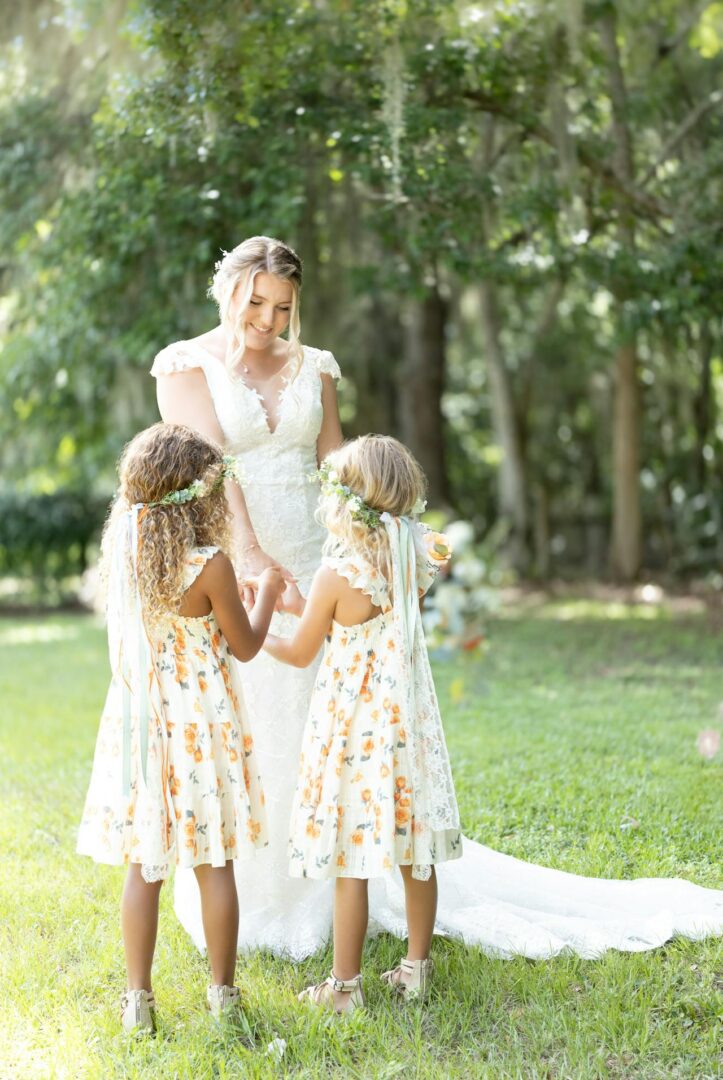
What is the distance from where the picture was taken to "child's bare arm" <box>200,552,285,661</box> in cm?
A: 264

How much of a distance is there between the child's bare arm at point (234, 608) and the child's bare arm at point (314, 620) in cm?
9

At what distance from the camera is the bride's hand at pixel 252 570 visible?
117 inches

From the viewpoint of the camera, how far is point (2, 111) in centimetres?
682

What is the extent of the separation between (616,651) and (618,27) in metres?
4.44

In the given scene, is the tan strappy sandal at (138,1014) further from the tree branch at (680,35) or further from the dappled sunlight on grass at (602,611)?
the tree branch at (680,35)

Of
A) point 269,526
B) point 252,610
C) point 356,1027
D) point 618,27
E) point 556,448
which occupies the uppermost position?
point 618,27

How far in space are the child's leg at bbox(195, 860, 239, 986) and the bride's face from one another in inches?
54.5

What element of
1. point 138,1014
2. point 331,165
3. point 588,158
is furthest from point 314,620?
point 588,158

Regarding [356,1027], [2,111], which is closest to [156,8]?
[2,111]

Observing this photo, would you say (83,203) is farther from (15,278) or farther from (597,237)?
(597,237)

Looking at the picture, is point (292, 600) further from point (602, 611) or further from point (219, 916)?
point (602, 611)

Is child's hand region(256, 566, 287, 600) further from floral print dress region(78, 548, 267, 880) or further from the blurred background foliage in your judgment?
the blurred background foliage

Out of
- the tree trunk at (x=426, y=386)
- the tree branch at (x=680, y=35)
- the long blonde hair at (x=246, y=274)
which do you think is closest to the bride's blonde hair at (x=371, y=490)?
the long blonde hair at (x=246, y=274)

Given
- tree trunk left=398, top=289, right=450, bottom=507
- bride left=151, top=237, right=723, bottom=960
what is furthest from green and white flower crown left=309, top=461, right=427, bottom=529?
tree trunk left=398, top=289, right=450, bottom=507
